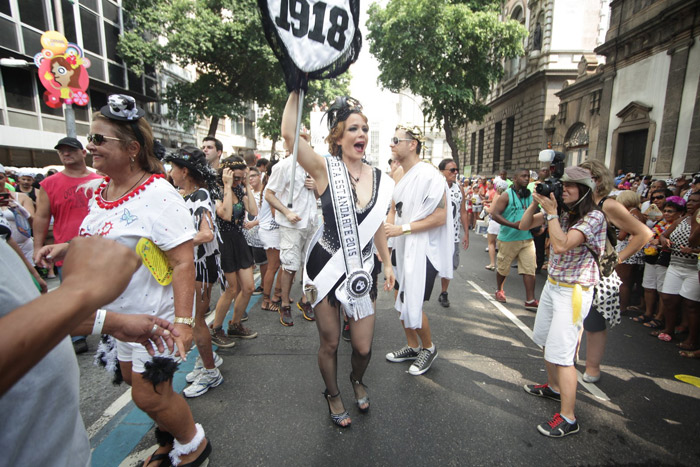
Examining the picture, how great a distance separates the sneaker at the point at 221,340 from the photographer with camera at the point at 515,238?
3800 mm

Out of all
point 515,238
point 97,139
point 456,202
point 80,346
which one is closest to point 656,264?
point 515,238

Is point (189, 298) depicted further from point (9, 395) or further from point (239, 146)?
point (239, 146)

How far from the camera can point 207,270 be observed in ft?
9.86

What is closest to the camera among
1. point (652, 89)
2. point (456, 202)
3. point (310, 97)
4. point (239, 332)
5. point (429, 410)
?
point (429, 410)

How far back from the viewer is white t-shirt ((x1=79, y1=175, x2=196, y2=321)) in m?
1.67

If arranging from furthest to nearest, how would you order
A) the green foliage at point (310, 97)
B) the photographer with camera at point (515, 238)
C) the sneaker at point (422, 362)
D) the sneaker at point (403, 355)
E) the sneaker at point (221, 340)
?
the green foliage at point (310, 97), the photographer with camera at point (515, 238), the sneaker at point (221, 340), the sneaker at point (403, 355), the sneaker at point (422, 362)

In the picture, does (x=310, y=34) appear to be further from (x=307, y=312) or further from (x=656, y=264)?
(x=656, y=264)

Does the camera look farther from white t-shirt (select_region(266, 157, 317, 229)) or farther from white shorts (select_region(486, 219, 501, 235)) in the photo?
white shorts (select_region(486, 219, 501, 235))

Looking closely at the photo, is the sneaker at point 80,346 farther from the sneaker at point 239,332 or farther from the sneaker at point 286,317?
the sneaker at point 286,317

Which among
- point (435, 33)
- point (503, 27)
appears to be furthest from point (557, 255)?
point (503, 27)

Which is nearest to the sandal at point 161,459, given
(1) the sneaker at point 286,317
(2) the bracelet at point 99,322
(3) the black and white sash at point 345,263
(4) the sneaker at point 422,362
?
(3) the black and white sash at point 345,263

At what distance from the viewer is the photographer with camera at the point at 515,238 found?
505 cm

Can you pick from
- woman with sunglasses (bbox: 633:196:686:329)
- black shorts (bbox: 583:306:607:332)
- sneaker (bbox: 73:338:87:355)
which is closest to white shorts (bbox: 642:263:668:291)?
woman with sunglasses (bbox: 633:196:686:329)

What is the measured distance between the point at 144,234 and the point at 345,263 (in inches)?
45.6
